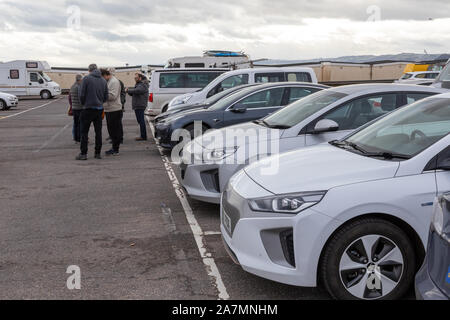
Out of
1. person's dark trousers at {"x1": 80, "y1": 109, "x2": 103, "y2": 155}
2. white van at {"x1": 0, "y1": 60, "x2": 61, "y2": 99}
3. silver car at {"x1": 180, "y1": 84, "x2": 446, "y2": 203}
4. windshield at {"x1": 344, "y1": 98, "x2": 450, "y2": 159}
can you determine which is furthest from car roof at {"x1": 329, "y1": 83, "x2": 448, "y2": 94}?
white van at {"x1": 0, "y1": 60, "x2": 61, "y2": 99}

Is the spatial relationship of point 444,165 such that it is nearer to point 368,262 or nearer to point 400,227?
point 400,227

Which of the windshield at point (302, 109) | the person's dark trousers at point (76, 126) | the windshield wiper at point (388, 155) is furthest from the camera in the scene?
the person's dark trousers at point (76, 126)

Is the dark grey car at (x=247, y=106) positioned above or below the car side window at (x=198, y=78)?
below

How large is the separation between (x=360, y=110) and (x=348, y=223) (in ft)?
10.4

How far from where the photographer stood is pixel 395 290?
151 inches

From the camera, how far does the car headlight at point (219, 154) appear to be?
618 cm

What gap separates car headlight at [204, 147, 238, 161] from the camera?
20.3ft

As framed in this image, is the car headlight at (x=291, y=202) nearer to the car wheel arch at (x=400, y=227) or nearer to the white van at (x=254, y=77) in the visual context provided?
the car wheel arch at (x=400, y=227)

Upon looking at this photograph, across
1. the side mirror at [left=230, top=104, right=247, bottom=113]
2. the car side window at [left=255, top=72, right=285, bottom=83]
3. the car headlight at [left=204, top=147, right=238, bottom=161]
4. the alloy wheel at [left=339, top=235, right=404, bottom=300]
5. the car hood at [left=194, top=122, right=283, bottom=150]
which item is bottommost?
the alloy wheel at [left=339, top=235, right=404, bottom=300]

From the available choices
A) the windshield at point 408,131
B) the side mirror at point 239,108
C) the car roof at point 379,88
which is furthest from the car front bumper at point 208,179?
the side mirror at point 239,108

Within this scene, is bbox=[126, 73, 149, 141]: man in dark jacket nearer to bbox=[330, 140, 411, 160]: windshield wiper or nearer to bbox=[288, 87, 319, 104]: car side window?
bbox=[288, 87, 319, 104]: car side window

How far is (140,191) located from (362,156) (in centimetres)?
431

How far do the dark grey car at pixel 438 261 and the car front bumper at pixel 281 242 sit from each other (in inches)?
34.3
